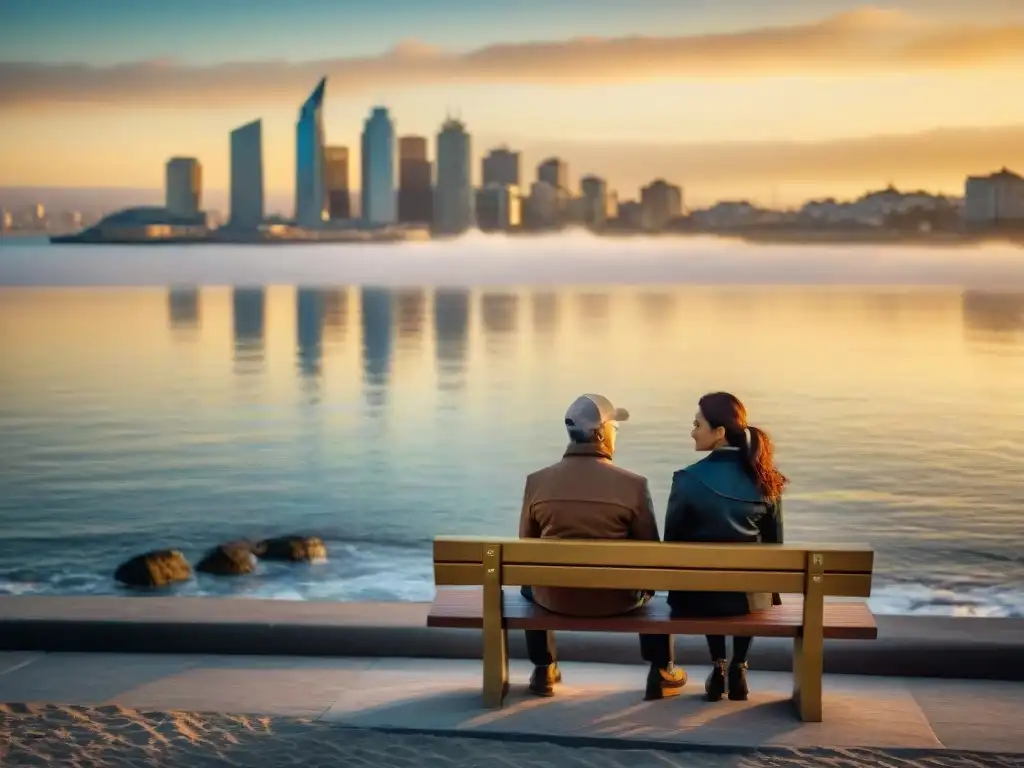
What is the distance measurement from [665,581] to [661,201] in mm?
34200

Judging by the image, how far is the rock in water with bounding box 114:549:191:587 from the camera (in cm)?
1217

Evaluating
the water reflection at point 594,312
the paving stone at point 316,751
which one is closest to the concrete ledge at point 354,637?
the paving stone at point 316,751

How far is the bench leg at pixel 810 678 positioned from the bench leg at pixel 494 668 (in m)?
1.01

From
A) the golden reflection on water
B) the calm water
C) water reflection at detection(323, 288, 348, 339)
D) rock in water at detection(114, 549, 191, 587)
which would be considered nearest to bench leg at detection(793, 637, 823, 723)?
the calm water

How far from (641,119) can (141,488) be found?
26922 mm

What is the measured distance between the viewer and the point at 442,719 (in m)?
5.95

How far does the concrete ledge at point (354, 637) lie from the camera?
6723 millimetres

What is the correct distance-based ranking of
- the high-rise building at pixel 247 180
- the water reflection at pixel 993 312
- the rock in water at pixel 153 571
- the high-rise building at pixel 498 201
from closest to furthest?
the rock in water at pixel 153 571
the high-rise building at pixel 247 180
the high-rise building at pixel 498 201
the water reflection at pixel 993 312

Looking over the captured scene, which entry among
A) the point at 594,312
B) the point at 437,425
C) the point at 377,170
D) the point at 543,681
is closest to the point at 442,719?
the point at 543,681

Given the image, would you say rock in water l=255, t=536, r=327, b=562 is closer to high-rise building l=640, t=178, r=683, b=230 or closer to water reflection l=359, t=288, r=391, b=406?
water reflection l=359, t=288, r=391, b=406

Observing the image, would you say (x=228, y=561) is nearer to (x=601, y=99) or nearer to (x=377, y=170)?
(x=377, y=170)

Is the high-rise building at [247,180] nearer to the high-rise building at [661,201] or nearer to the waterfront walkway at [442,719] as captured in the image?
the high-rise building at [661,201]

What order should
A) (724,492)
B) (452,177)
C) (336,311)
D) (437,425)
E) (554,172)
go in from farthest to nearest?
(336,311), (554,172), (452,177), (437,425), (724,492)

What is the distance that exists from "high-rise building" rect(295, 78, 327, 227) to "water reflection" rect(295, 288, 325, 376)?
3168mm
